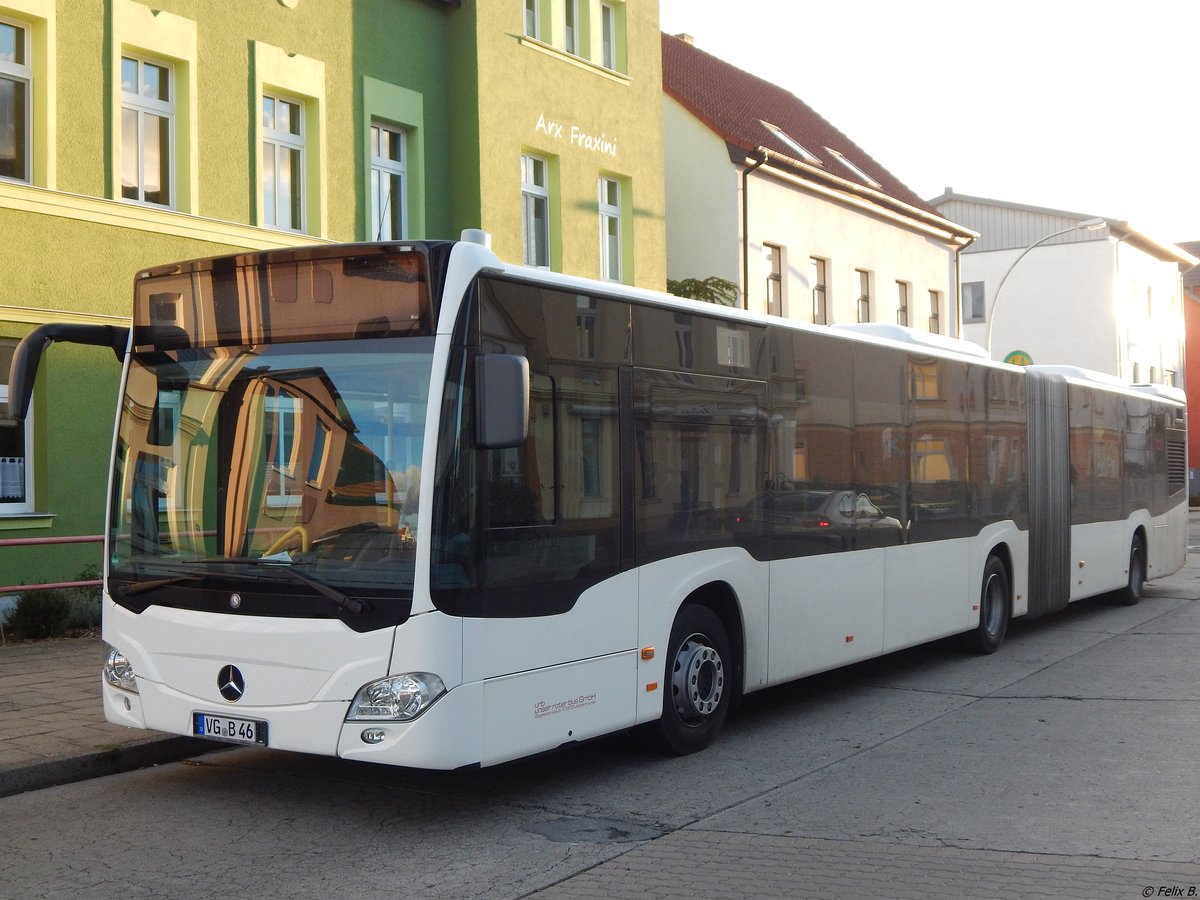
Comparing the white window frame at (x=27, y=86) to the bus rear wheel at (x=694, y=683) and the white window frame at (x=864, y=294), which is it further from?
the white window frame at (x=864, y=294)

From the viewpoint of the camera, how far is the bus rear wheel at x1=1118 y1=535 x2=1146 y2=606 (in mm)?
17547

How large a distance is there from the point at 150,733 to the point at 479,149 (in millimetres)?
11765

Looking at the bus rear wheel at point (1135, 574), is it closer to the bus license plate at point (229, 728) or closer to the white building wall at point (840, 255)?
the white building wall at point (840, 255)

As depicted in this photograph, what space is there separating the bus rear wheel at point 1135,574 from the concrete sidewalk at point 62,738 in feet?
40.6

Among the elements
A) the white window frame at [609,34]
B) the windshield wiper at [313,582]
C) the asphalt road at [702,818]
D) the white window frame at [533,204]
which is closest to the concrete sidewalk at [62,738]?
the asphalt road at [702,818]

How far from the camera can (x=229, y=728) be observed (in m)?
6.73

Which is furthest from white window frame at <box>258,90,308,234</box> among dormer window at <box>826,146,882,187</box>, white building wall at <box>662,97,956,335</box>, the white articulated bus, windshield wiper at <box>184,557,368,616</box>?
dormer window at <box>826,146,882,187</box>

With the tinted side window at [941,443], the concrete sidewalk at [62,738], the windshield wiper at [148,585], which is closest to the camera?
the windshield wiper at [148,585]

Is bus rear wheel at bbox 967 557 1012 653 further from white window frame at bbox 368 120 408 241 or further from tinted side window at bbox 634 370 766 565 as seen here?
white window frame at bbox 368 120 408 241

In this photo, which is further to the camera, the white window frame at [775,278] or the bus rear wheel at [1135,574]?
the white window frame at [775,278]

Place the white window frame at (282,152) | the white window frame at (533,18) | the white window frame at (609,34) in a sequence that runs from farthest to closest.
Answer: the white window frame at (609,34) < the white window frame at (533,18) < the white window frame at (282,152)

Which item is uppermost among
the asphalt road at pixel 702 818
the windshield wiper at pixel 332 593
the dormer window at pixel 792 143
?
the dormer window at pixel 792 143

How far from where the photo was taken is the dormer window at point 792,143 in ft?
99.3

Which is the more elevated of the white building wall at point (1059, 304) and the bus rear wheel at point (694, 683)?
the white building wall at point (1059, 304)
